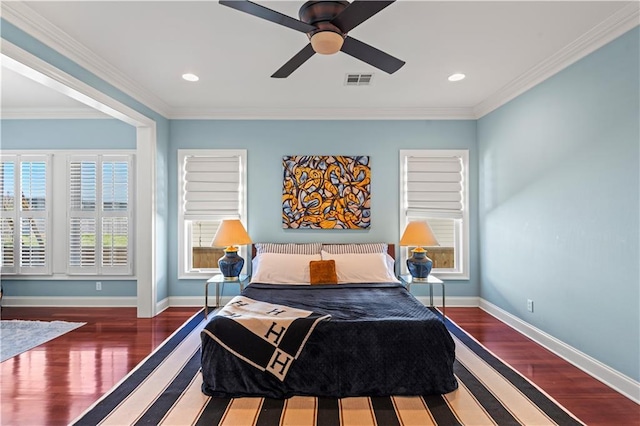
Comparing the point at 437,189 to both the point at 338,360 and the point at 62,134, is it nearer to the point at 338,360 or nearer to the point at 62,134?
the point at 338,360

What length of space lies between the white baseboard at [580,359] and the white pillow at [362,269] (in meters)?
1.44

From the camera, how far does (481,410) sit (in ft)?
7.35

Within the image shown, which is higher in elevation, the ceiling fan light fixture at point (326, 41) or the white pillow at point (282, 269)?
the ceiling fan light fixture at point (326, 41)

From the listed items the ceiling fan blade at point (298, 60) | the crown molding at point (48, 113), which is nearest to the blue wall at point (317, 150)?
the crown molding at point (48, 113)

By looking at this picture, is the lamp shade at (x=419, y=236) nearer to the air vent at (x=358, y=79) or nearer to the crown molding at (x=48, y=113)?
the air vent at (x=358, y=79)

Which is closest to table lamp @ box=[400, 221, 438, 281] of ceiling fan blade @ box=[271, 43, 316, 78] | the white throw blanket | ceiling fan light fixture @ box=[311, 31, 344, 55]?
the white throw blanket

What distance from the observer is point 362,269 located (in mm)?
4008

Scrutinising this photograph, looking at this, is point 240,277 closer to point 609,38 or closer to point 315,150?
point 315,150

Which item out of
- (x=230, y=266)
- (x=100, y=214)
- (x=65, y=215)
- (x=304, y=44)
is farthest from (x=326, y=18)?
(x=65, y=215)

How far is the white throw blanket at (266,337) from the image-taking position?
94.1 inches

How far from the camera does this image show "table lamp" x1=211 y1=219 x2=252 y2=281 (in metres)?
4.12

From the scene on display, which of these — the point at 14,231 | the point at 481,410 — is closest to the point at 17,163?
the point at 14,231

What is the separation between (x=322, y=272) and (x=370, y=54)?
8.02ft

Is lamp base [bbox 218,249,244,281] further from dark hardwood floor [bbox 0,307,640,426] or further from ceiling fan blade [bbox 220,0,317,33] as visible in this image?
ceiling fan blade [bbox 220,0,317,33]
